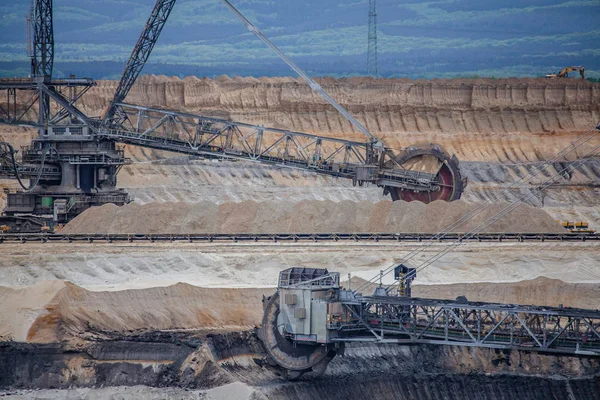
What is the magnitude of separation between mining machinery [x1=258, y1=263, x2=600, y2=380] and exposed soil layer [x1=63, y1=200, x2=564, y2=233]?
21.4 metres

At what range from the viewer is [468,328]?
49.5 meters

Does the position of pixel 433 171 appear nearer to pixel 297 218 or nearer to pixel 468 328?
pixel 297 218

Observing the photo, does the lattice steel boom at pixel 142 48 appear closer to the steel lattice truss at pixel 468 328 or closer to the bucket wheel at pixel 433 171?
the bucket wheel at pixel 433 171

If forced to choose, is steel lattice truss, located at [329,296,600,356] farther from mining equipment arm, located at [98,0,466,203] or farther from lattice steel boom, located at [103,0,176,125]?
lattice steel boom, located at [103,0,176,125]

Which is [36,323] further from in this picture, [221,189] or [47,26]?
[221,189]

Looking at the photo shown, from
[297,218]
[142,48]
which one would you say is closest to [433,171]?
[297,218]

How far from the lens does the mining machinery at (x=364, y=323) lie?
158 ft

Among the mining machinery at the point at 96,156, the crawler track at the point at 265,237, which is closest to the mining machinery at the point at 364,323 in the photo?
the crawler track at the point at 265,237

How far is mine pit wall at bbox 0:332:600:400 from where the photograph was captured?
51031 millimetres

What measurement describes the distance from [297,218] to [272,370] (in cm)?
2470

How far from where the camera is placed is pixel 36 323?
56.9 m

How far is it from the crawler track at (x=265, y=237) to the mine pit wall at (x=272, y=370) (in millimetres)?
15667

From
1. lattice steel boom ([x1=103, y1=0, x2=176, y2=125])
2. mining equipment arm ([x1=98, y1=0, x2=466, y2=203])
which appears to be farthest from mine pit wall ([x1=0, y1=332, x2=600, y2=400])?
lattice steel boom ([x1=103, y1=0, x2=176, y2=125])

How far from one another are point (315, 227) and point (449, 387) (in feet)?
79.8
